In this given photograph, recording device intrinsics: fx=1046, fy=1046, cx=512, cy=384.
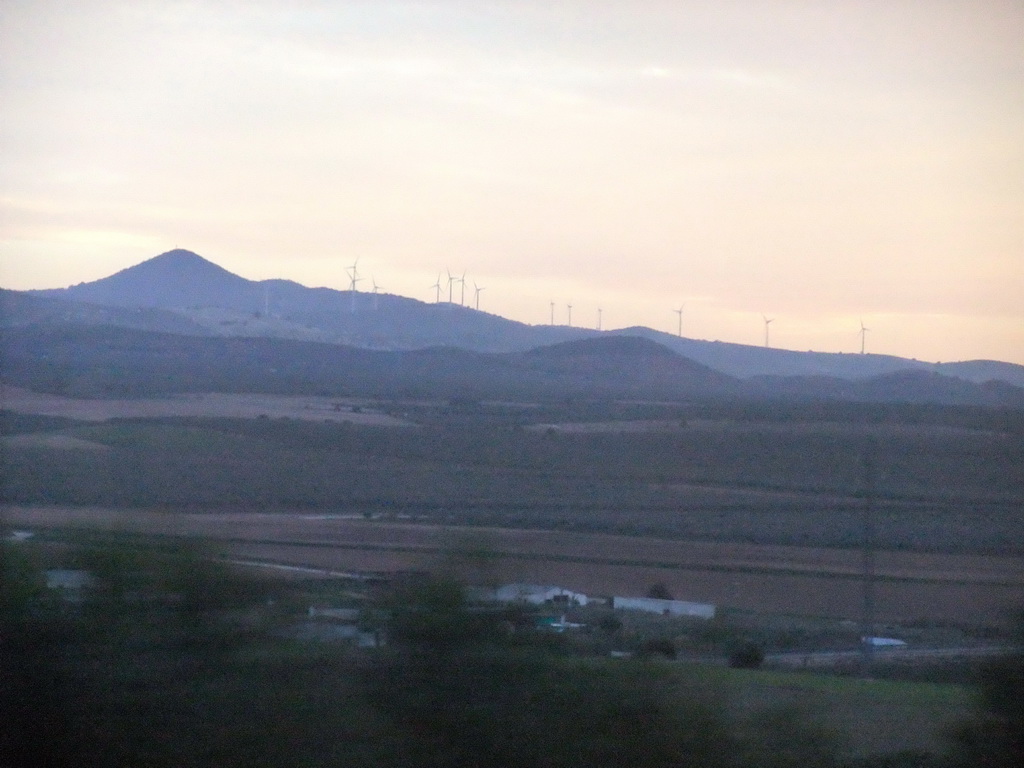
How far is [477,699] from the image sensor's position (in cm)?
550

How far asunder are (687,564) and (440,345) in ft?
67.4

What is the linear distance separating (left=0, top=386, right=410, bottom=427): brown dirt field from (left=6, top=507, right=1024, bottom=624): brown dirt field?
5952mm

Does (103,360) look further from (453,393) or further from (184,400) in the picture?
(453,393)

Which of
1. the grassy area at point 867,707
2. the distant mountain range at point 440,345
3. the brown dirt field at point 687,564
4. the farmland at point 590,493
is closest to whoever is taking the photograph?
the grassy area at point 867,707

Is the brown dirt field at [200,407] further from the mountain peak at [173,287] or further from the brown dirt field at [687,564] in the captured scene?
the mountain peak at [173,287]

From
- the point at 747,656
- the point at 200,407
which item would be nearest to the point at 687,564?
the point at 747,656

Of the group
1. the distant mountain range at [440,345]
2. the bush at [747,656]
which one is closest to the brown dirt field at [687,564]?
the bush at [747,656]

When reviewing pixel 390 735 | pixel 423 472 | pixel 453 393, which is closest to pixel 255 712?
pixel 390 735

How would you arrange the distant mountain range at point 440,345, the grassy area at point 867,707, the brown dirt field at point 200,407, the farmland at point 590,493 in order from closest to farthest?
the grassy area at point 867,707 → the farmland at point 590,493 → the brown dirt field at point 200,407 → the distant mountain range at point 440,345

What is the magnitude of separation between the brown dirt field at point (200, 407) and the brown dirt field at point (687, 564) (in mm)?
5952

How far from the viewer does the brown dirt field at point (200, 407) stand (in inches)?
604

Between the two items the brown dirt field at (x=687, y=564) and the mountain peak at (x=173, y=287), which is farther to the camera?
the mountain peak at (x=173, y=287)

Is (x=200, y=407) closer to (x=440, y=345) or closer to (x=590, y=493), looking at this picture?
(x=590, y=493)

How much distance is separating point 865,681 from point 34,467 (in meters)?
8.80
